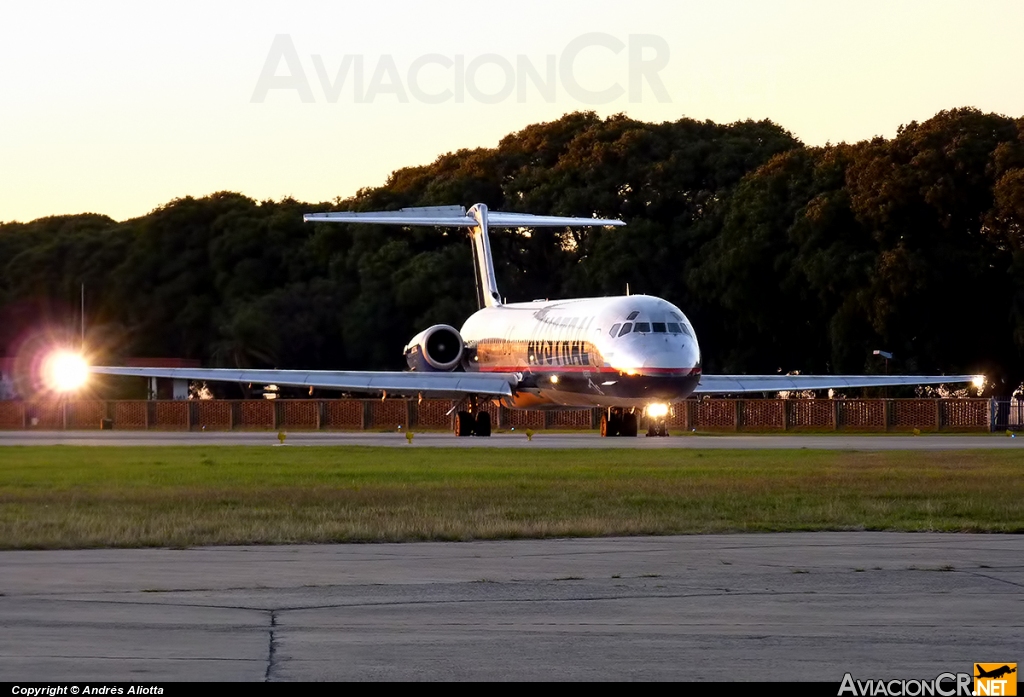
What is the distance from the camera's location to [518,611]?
11766 millimetres

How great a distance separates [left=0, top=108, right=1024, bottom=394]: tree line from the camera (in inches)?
2527

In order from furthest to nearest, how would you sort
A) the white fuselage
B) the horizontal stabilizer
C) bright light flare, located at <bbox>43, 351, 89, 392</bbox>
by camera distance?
bright light flare, located at <bbox>43, 351, 89, 392</bbox>, the horizontal stabilizer, the white fuselage

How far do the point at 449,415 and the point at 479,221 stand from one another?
8.40 meters

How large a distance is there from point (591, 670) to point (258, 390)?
79852mm

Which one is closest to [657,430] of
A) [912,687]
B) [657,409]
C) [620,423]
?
[620,423]

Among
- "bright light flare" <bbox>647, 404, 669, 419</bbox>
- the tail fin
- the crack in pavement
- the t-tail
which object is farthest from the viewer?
the tail fin

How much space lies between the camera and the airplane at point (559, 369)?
141ft

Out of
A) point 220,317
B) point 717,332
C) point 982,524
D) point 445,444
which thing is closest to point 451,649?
point 982,524

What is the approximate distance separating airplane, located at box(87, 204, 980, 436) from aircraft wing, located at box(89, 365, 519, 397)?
0.13 feet

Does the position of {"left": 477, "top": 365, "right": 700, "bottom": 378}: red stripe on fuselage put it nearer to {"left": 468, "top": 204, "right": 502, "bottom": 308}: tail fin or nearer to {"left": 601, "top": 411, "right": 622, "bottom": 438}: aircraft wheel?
{"left": 601, "top": 411, "right": 622, "bottom": 438}: aircraft wheel

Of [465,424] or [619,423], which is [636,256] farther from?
[619,423]

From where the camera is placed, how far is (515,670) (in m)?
9.32

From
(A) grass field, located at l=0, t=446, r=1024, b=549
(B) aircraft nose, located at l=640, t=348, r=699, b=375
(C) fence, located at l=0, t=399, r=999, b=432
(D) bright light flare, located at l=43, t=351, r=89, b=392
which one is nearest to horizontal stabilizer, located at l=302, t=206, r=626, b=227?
(C) fence, located at l=0, t=399, r=999, b=432

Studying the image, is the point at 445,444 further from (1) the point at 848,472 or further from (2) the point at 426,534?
(2) the point at 426,534
